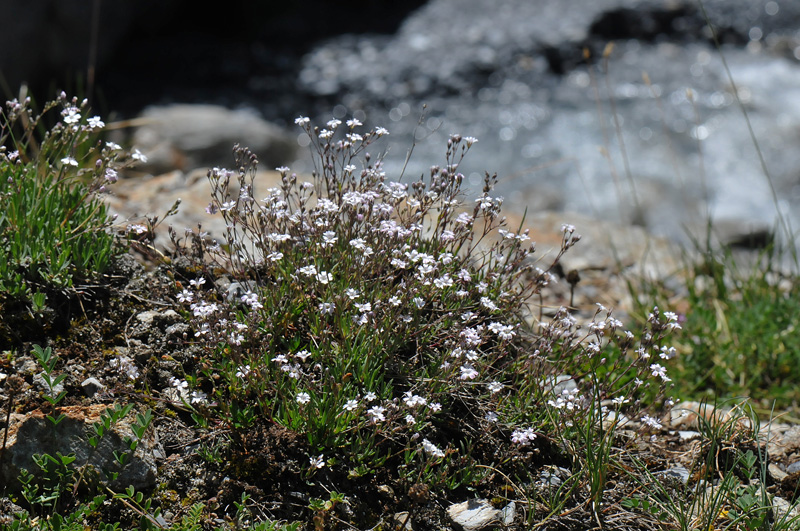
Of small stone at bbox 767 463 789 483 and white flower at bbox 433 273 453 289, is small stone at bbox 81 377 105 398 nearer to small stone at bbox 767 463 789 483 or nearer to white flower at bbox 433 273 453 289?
white flower at bbox 433 273 453 289

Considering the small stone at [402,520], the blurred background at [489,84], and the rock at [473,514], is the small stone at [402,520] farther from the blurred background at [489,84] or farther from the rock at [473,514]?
the blurred background at [489,84]

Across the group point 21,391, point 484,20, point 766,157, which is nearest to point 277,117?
point 484,20

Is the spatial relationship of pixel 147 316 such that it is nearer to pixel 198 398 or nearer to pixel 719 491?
pixel 198 398

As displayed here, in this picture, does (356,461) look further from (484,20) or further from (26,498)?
(484,20)

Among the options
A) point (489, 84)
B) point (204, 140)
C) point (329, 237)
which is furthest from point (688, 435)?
point (489, 84)

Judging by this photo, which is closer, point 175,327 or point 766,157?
point 175,327

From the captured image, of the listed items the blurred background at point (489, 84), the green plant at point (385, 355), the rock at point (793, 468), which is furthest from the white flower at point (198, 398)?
the blurred background at point (489, 84)

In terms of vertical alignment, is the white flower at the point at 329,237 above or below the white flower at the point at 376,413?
above
